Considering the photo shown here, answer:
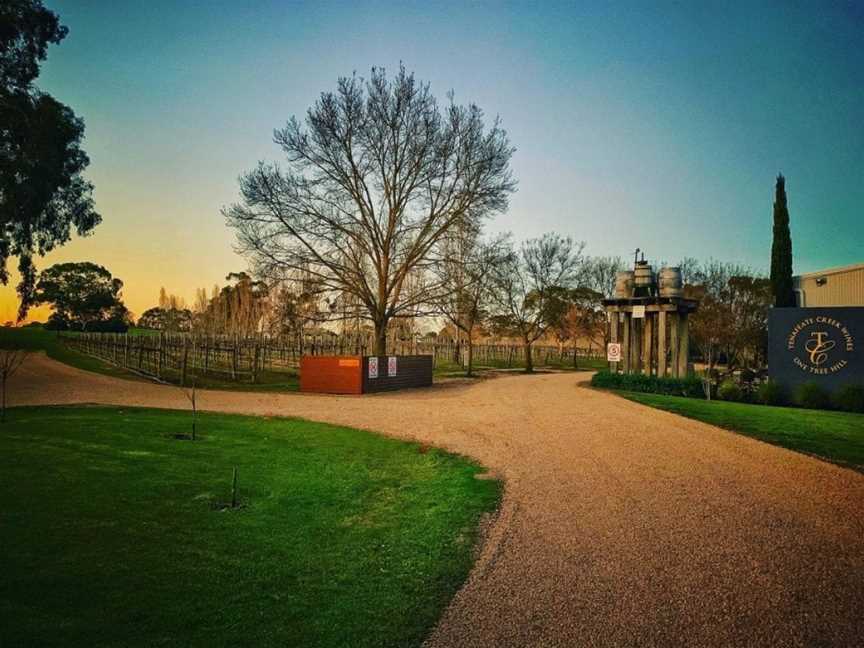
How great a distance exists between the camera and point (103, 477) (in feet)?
23.3

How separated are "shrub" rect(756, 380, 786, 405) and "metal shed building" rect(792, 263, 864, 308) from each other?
30.1ft

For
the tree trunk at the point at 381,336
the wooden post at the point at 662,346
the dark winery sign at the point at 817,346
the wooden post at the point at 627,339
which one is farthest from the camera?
the tree trunk at the point at 381,336

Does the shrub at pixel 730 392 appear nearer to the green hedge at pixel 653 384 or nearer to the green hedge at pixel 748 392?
the green hedge at pixel 748 392

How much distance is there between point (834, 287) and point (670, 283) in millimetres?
8729

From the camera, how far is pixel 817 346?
18.5m

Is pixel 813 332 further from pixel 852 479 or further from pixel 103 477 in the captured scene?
pixel 103 477

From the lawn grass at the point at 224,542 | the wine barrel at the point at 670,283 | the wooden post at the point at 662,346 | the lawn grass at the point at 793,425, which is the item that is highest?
the wine barrel at the point at 670,283

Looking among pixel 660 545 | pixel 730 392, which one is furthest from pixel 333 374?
pixel 660 545

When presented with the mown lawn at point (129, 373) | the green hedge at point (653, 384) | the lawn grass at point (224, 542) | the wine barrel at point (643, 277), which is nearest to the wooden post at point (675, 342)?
the wine barrel at point (643, 277)

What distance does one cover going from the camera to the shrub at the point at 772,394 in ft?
61.5

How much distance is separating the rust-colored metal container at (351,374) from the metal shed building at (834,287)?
67.6 feet

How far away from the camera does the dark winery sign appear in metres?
17.9

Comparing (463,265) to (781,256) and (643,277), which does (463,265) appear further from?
(781,256)

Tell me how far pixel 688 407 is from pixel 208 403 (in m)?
14.5
